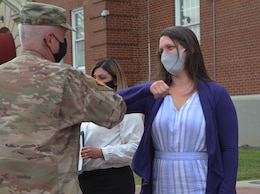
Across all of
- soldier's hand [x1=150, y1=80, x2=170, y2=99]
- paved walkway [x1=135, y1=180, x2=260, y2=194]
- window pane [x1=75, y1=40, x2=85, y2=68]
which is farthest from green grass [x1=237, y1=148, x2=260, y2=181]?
window pane [x1=75, y1=40, x2=85, y2=68]

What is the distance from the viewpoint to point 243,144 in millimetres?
13898

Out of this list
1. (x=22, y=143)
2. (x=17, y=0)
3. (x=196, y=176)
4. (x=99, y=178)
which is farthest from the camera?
(x=17, y=0)

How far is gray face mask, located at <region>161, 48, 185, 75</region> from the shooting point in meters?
3.47

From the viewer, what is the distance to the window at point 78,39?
63.6 ft

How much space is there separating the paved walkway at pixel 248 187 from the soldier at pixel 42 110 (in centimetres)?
598

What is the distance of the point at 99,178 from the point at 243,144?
10.0 m

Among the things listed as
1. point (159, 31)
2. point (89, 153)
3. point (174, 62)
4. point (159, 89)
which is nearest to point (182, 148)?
point (159, 89)

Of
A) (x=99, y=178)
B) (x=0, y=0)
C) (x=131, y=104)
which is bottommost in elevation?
(x=99, y=178)

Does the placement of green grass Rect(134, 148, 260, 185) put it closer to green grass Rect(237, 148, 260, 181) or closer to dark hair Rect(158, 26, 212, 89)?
green grass Rect(237, 148, 260, 181)

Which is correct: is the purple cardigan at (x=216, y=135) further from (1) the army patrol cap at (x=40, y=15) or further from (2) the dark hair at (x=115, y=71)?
(2) the dark hair at (x=115, y=71)

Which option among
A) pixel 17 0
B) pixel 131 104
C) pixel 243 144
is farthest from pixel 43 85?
pixel 17 0

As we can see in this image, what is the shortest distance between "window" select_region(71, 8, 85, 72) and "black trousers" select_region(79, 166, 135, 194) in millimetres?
15146

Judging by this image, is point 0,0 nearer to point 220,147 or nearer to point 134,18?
point 134,18

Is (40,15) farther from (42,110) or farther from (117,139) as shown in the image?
(117,139)
